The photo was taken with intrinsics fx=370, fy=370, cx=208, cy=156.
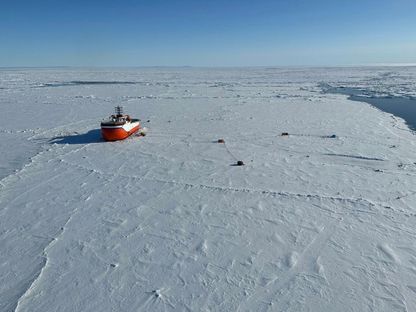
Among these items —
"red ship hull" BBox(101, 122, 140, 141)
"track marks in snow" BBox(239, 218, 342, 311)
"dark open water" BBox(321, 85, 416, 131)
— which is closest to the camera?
"track marks in snow" BBox(239, 218, 342, 311)

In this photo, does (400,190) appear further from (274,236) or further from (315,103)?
(315,103)

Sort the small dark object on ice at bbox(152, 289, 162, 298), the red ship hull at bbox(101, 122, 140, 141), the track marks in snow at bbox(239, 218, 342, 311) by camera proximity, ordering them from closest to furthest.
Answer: the track marks in snow at bbox(239, 218, 342, 311), the small dark object on ice at bbox(152, 289, 162, 298), the red ship hull at bbox(101, 122, 140, 141)

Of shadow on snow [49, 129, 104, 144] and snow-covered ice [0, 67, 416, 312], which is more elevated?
snow-covered ice [0, 67, 416, 312]

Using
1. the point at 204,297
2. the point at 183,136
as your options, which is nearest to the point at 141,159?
the point at 183,136

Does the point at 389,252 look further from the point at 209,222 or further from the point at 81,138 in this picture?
the point at 81,138

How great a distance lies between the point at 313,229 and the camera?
6621 mm

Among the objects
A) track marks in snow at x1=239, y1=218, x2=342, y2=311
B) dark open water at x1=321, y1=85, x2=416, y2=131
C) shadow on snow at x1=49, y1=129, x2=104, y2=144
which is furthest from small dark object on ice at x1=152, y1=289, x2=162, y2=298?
dark open water at x1=321, y1=85, x2=416, y2=131

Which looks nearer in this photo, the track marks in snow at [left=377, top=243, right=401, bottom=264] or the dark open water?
the track marks in snow at [left=377, top=243, right=401, bottom=264]

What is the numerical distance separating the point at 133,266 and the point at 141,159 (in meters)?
5.70

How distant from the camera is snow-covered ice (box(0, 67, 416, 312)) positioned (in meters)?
4.97

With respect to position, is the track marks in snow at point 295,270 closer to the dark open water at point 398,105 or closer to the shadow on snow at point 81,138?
the shadow on snow at point 81,138

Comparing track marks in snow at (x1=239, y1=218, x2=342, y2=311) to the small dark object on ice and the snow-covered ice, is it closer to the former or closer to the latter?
the snow-covered ice

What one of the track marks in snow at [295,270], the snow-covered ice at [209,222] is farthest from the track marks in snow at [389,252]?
the track marks in snow at [295,270]

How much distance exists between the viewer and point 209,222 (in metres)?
6.96
